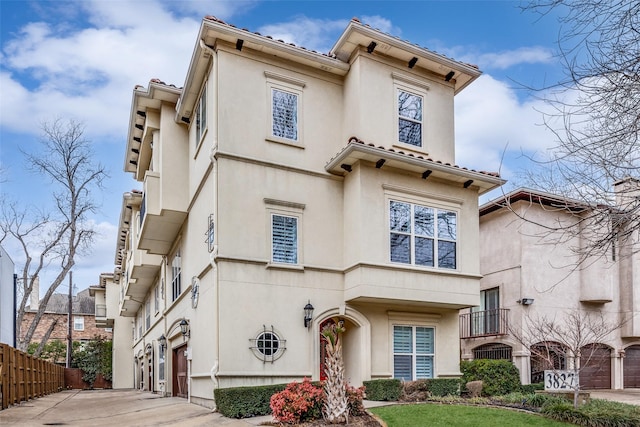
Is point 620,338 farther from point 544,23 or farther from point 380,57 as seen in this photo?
point 544,23

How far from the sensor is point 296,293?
14680 millimetres

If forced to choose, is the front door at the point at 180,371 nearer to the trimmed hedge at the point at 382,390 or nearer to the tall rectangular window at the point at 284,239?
the tall rectangular window at the point at 284,239

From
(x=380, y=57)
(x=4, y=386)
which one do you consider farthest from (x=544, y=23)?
(x=4, y=386)

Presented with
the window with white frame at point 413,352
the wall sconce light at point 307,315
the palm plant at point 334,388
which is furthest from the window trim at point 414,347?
the palm plant at point 334,388

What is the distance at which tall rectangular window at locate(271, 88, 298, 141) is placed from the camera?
15.3 m

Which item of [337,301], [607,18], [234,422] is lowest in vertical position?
[234,422]

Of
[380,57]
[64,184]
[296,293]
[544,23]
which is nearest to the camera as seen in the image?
[544,23]

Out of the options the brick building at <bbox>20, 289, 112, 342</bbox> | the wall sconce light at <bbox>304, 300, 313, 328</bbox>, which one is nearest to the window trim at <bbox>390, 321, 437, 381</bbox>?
the wall sconce light at <bbox>304, 300, 313, 328</bbox>

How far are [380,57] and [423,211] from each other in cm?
455

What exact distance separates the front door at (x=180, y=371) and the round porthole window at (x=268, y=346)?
5.34m

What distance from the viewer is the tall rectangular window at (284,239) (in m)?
14.7

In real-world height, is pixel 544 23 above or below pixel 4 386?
above

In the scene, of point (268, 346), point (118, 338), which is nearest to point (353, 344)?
point (268, 346)

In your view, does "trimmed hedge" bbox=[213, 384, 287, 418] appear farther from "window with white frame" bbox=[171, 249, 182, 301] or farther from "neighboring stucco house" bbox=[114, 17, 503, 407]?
"window with white frame" bbox=[171, 249, 182, 301]
